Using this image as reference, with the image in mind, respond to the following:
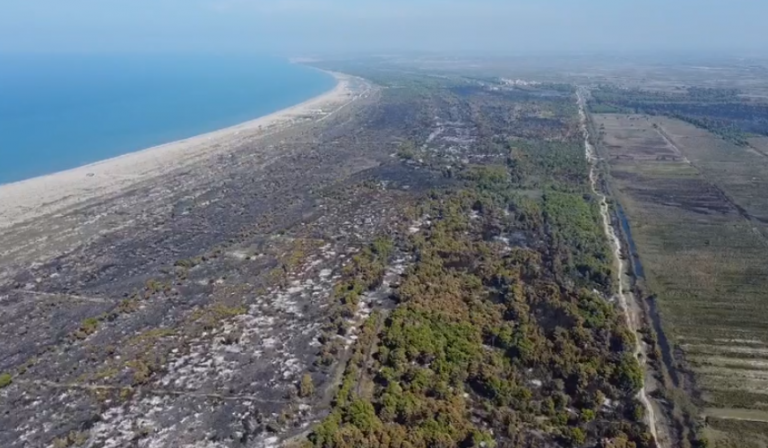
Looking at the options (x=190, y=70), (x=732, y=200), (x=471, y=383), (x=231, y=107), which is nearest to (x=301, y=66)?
(x=190, y=70)

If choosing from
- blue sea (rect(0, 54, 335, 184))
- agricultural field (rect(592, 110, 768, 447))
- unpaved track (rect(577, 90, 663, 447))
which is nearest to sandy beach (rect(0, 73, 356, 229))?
blue sea (rect(0, 54, 335, 184))

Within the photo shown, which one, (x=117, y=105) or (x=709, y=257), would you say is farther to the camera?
(x=117, y=105)

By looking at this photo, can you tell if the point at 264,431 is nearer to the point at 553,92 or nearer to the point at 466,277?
the point at 466,277

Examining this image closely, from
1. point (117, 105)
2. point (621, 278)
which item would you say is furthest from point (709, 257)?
point (117, 105)

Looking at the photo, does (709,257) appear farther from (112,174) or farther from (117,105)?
(117,105)

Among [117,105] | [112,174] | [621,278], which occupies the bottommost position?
[621,278]

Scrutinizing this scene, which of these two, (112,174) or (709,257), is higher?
(112,174)
